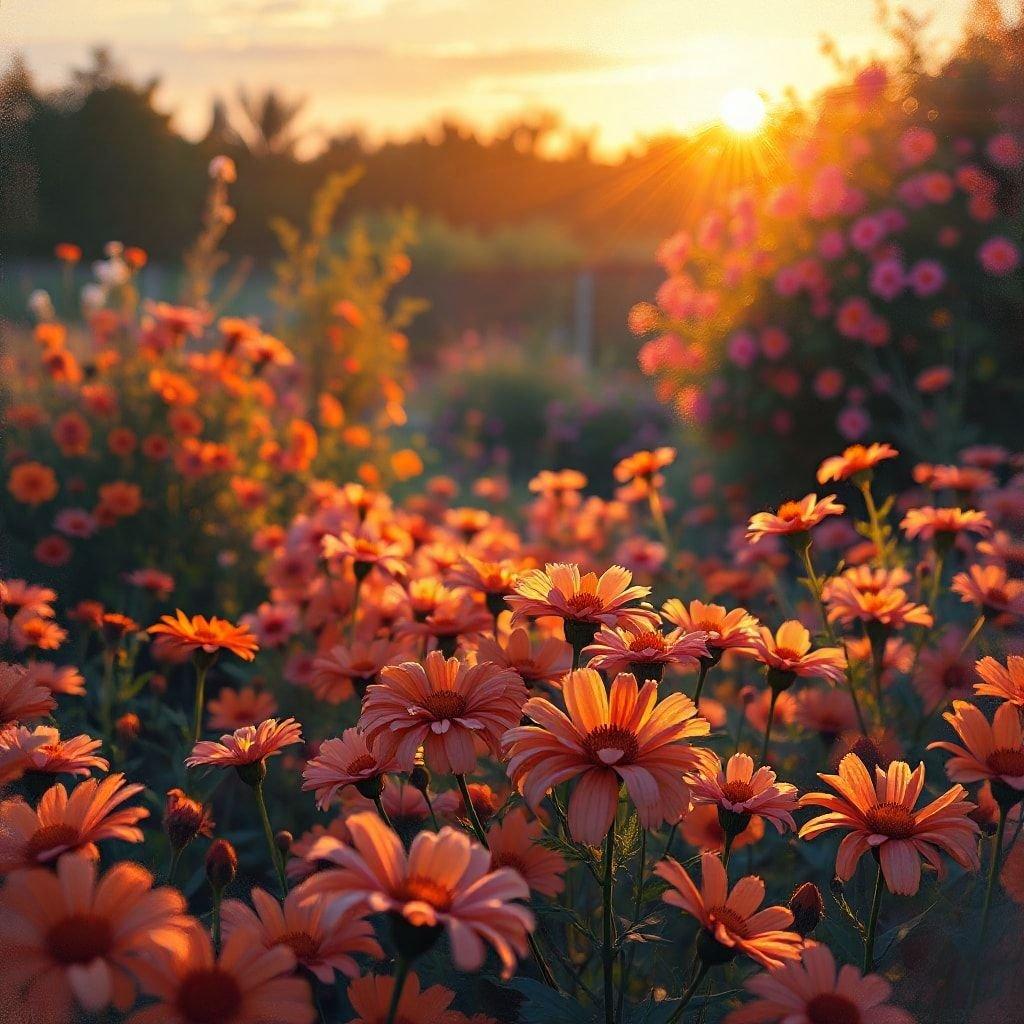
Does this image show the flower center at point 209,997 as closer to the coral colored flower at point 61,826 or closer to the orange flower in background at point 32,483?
Result: the coral colored flower at point 61,826

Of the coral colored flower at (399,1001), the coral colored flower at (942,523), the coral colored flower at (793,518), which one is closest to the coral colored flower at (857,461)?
the coral colored flower at (942,523)

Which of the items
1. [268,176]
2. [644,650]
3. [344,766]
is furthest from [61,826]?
[268,176]

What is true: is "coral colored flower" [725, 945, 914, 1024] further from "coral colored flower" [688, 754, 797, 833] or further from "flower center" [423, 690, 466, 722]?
"flower center" [423, 690, 466, 722]

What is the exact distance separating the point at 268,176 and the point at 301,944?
23.6m

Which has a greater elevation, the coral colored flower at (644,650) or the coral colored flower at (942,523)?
the coral colored flower at (644,650)

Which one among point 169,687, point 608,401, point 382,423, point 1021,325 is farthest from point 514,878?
point 608,401

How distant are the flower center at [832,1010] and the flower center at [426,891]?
1.18 feet

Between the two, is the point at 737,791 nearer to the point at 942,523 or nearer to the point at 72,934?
the point at 72,934

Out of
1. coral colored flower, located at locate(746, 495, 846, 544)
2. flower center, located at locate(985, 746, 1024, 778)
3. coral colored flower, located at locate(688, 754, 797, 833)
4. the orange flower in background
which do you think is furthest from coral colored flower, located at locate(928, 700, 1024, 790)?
the orange flower in background

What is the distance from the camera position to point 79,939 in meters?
0.83

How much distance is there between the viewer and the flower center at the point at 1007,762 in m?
1.13

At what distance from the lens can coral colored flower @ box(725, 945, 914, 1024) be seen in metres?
0.93

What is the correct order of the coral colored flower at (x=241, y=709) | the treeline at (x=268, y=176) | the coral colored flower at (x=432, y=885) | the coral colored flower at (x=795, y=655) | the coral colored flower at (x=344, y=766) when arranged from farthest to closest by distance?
the treeline at (x=268, y=176) → the coral colored flower at (x=241, y=709) → the coral colored flower at (x=795, y=655) → the coral colored flower at (x=344, y=766) → the coral colored flower at (x=432, y=885)

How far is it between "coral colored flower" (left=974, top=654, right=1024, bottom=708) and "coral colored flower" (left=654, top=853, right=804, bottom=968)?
0.40 metres
